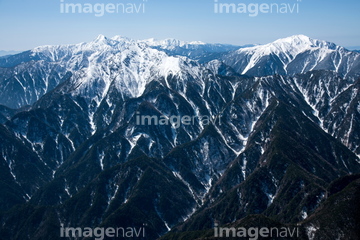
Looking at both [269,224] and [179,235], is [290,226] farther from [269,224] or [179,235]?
[179,235]

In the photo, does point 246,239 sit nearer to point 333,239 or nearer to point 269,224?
point 269,224

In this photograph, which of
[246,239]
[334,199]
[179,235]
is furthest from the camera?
[179,235]

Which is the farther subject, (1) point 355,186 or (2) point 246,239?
(1) point 355,186

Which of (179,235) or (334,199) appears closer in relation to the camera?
(334,199)

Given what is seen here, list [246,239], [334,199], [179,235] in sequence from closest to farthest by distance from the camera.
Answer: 1. [246,239]
2. [334,199]
3. [179,235]

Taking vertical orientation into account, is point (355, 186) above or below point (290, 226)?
above

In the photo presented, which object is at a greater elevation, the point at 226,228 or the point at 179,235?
the point at 226,228

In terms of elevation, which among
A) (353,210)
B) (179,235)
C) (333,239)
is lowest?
(179,235)

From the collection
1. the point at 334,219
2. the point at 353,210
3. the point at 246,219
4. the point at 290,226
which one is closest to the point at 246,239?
the point at 246,219

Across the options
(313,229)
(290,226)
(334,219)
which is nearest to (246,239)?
(290,226)
